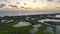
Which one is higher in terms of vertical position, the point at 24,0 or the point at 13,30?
the point at 24,0

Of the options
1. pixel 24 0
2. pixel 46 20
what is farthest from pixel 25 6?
pixel 46 20

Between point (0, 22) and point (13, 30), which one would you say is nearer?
point (13, 30)

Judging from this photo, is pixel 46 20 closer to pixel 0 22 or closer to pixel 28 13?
pixel 28 13

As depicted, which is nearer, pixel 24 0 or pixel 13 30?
pixel 13 30

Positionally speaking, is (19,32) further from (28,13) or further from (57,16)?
(57,16)

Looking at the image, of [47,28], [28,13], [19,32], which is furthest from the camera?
[28,13]

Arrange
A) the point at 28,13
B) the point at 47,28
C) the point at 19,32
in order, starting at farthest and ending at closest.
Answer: the point at 28,13 < the point at 47,28 < the point at 19,32

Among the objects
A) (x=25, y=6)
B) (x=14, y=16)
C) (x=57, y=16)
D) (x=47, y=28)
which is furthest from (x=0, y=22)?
(x=57, y=16)

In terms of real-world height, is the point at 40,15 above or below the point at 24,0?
below
